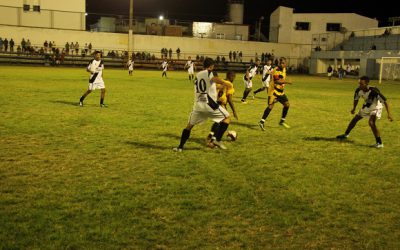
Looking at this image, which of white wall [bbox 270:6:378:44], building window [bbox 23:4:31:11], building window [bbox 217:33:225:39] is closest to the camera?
building window [bbox 23:4:31:11]

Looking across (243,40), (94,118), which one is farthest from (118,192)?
(243,40)

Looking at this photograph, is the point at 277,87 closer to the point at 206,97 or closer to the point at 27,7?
the point at 206,97

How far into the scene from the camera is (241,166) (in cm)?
826

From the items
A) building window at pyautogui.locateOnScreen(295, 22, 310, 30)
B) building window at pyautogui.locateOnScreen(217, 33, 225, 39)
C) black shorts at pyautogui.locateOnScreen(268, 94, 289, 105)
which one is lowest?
black shorts at pyautogui.locateOnScreen(268, 94, 289, 105)

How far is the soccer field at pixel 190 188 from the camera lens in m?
5.02

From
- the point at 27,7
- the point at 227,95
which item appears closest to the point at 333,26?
the point at 27,7

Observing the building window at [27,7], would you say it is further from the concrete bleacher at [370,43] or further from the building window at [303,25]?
the concrete bleacher at [370,43]

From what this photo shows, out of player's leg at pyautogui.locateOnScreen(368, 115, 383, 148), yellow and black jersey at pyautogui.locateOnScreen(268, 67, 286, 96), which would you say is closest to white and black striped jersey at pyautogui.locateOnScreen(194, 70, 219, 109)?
player's leg at pyautogui.locateOnScreen(368, 115, 383, 148)

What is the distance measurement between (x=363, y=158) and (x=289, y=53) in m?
55.8

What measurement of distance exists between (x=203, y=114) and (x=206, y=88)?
1.90 feet

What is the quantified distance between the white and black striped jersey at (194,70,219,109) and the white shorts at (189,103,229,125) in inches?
3.7

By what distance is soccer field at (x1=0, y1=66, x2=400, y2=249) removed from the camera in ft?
16.5

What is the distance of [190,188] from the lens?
267 inches

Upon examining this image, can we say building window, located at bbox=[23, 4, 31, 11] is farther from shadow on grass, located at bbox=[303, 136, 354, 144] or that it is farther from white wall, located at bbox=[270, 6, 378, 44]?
shadow on grass, located at bbox=[303, 136, 354, 144]
